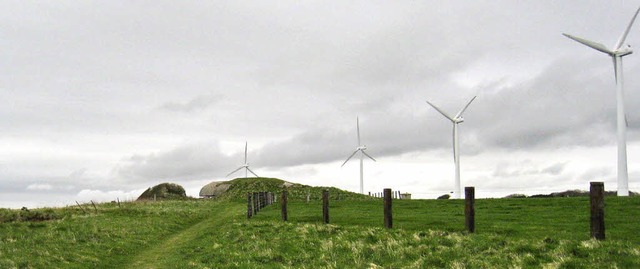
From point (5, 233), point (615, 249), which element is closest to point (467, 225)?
point (615, 249)

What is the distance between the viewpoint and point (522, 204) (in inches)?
1550

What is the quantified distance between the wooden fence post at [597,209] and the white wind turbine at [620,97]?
40.1 meters

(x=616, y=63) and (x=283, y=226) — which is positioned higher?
(x=616, y=63)

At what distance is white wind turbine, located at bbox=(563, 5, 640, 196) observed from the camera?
54.0m

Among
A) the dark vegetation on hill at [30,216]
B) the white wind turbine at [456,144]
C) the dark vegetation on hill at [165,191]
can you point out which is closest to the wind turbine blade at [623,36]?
the white wind turbine at [456,144]

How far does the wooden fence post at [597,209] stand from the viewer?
18000 millimetres

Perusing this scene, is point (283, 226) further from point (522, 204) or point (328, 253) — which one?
point (522, 204)

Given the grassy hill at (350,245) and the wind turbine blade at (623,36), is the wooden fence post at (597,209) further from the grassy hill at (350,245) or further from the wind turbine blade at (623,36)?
the wind turbine blade at (623,36)

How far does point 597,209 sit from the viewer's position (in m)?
18.1

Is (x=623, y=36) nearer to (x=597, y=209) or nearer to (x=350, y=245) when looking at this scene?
(x=597, y=209)

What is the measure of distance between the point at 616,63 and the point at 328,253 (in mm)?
52484

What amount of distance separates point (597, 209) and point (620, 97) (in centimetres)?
4378

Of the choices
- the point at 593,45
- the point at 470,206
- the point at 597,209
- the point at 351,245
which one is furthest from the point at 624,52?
the point at 351,245

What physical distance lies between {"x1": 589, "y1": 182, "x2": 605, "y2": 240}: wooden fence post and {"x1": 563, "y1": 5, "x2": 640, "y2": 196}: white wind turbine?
132ft
